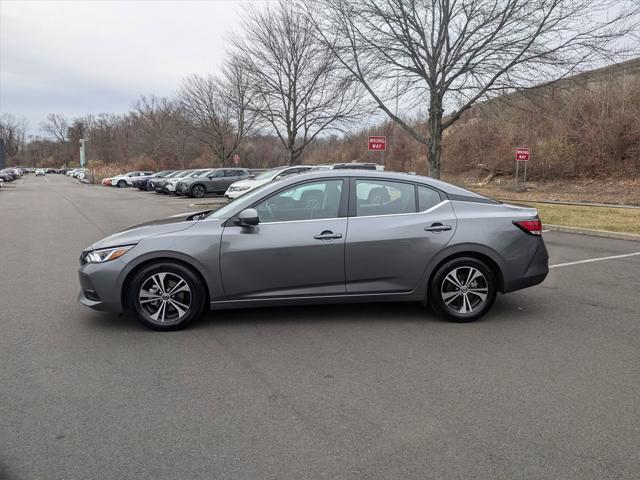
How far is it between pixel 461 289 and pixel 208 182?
24.0m

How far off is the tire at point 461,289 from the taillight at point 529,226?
575mm

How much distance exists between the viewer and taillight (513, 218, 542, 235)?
17.8ft

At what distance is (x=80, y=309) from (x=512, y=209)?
4933mm

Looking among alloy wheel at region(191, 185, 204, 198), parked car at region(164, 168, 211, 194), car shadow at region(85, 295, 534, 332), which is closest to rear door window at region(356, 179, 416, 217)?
car shadow at region(85, 295, 534, 332)

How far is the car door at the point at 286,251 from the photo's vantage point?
4.96 meters

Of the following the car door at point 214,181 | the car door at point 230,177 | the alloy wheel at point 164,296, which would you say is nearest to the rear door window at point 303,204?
the alloy wheel at point 164,296

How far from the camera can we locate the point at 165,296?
4977 millimetres

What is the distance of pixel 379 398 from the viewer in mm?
3578

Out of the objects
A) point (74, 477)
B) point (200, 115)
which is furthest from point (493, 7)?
point (200, 115)

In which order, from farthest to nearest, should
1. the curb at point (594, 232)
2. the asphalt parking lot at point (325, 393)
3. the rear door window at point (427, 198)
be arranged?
the curb at point (594, 232) < the rear door window at point (427, 198) < the asphalt parking lot at point (325, 393)

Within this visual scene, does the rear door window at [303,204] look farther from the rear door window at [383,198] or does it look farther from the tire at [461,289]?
the tire at [461,289]

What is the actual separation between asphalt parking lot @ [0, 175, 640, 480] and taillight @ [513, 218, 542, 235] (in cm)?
93

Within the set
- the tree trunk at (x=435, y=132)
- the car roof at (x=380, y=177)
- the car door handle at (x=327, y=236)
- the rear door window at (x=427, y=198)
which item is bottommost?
the car door handle at (x=327, y=236)

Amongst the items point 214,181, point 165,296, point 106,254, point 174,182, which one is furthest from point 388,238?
point 174,182
